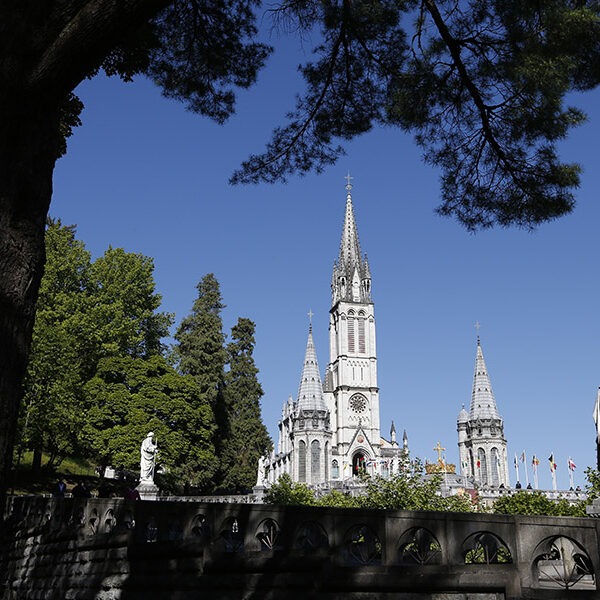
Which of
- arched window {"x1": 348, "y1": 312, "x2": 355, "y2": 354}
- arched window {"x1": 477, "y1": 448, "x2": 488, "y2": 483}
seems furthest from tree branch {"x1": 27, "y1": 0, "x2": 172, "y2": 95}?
arched window {"x1": 348, "y1": 312, "x2": 355, "y2": 354}

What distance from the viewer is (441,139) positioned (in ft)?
31.2

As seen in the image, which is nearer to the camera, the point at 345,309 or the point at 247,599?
the point at 247,599

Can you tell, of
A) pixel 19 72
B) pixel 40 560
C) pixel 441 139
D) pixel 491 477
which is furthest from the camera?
pixel 491 477

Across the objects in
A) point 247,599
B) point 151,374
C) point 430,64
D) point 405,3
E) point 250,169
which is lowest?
point 247,599

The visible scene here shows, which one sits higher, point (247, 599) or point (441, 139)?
point (441, 139)

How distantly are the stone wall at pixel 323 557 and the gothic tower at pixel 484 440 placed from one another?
57.5 meters

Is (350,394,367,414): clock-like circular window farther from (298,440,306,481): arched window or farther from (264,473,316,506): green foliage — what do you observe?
(264,473,316,506): green foliage

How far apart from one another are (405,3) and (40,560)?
1185cm

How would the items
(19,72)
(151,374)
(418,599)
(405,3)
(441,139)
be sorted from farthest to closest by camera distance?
(151,374) < (441,139) < (405,3) < (418,599) < (19,72)

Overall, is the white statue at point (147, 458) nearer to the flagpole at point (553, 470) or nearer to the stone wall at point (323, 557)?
the stone wall at point (323, 557)

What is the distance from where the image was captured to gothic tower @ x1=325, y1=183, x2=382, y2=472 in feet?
260

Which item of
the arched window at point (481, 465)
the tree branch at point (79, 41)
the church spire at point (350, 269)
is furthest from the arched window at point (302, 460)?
the tree branch at point (79, 41)

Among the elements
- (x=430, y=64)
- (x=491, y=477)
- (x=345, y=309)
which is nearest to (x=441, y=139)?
(x=430, y=64)

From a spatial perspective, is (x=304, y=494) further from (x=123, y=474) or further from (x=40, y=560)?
(x=40, y=560)
